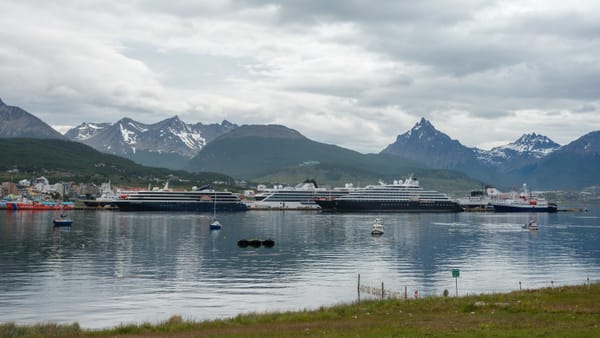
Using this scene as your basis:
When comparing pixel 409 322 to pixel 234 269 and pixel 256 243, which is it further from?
pixel 256 243

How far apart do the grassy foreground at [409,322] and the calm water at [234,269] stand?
25.1 ft

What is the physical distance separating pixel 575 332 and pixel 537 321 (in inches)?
153

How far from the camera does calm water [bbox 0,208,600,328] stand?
46.4 meters

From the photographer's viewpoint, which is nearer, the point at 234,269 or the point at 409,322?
the point at 409,322

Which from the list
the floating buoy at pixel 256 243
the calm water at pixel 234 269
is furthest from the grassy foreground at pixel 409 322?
the floating buoy at pixel 256 243

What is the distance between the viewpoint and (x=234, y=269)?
220ft

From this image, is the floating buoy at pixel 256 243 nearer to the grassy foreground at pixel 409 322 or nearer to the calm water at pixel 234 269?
the calm water at pixel 234 269

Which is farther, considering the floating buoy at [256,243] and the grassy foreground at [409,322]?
the floating buoy at [256,243]

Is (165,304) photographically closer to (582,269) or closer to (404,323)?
(404,323)

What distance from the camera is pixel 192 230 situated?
12838 cm

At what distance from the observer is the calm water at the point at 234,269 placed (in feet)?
152

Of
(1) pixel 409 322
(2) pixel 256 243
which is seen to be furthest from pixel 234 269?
(1) pixel 409 322

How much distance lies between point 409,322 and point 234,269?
125 feet

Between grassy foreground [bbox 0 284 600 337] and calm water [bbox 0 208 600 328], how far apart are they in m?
7.64
